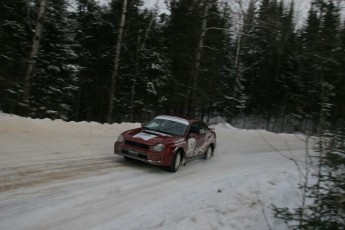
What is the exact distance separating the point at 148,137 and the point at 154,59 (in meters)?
26.3

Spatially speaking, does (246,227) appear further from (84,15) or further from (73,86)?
(84,15)

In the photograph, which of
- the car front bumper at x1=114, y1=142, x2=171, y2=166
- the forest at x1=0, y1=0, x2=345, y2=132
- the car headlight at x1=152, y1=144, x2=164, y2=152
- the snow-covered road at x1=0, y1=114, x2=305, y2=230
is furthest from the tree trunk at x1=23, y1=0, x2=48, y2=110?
the car headlight at x1=152, y1=144, x2=164, y2=152

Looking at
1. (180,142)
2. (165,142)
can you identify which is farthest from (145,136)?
(180,142)

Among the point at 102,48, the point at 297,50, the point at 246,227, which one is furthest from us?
the point at 297,50

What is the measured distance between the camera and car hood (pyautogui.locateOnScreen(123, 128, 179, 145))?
40.8ft

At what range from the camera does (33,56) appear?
70.1 feet

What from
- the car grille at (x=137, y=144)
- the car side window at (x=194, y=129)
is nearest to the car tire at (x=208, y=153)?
the car side window at (x=194, y=129)

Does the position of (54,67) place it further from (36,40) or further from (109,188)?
(109,188)

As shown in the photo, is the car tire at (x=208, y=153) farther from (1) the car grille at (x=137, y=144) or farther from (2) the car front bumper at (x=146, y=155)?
(1) the car grille at (x=137, y=144)

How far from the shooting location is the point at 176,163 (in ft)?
42.0

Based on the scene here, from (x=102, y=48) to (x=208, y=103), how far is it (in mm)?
10250

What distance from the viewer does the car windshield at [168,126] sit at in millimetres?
13633

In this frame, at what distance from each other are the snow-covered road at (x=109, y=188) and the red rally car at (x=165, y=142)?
369 mm

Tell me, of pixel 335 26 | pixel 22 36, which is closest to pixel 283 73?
pixel 335 26
